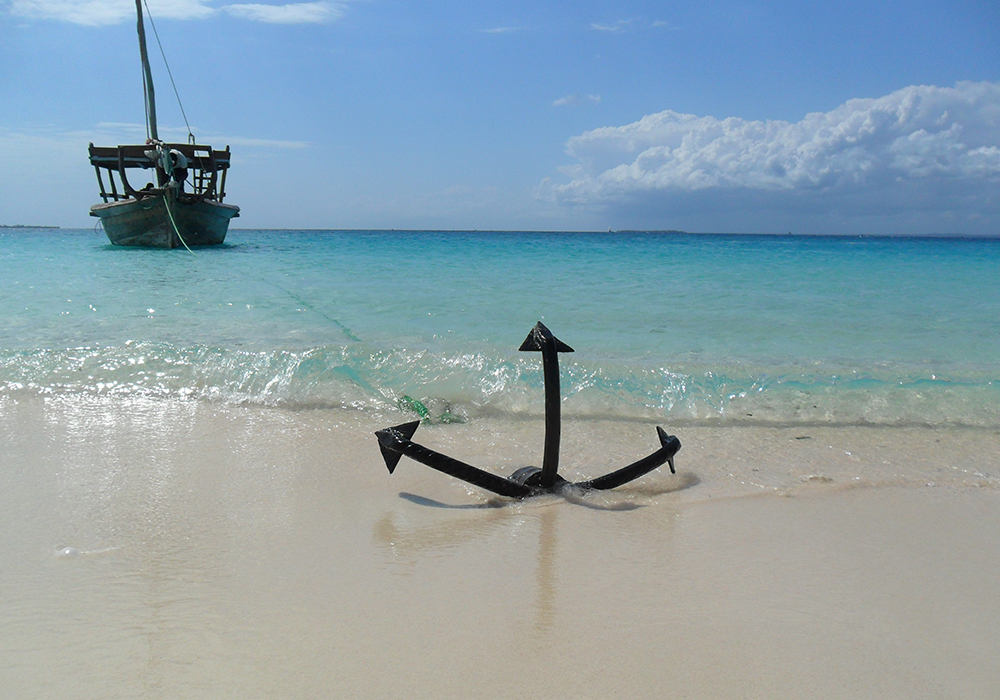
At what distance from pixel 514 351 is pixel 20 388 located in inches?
147

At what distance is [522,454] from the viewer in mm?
3727

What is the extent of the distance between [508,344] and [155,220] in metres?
17.2

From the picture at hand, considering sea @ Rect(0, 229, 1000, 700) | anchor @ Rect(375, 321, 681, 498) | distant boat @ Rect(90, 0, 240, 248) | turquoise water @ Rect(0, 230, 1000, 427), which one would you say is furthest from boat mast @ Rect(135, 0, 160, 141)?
anchor @ Rect(375, 321, 681, 498)

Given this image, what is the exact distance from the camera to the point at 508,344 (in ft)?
21.1

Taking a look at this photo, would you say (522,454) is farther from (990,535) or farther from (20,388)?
(20,388)

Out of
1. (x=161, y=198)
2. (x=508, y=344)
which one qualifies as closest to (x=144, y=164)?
(x=161, y=198)

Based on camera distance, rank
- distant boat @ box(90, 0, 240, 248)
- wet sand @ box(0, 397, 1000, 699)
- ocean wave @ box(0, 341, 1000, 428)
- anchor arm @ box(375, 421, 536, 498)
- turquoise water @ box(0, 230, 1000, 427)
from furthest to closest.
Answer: distant boat @ box(90, 0, 240, 248) < turquoise water @ box(0, 230, 1000, 427) < ocean wave @ box(0, 341, 1000, 428) < anchor arm @ box(375, 421, 536, 498) < wet sand @ box(0, 397, 1000, 699)

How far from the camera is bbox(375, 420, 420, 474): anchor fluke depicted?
103 inches

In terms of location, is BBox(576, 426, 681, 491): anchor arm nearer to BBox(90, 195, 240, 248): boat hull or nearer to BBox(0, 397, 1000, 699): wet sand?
BBox(0, 397, 1000, 699): wet sand

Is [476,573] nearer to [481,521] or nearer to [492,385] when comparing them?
[481,521]

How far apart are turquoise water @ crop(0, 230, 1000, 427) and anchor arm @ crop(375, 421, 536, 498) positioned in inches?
65.5

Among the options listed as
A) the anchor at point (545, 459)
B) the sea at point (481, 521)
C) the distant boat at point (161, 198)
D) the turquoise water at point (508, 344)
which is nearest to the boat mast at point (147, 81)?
the distant boat at point (161, 198)

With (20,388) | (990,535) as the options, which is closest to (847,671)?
(990,535)

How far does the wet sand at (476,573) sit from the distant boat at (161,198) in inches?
693
